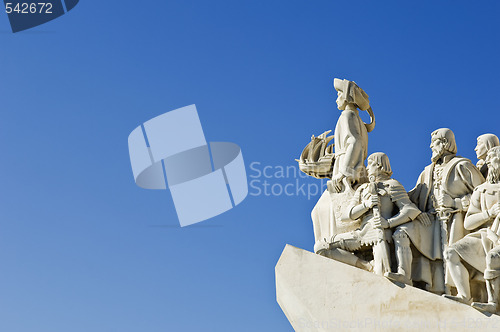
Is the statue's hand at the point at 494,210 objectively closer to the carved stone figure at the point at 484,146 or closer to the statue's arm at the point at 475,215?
the statue's arm at the point at 475,215

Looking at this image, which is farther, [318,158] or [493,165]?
[318,158]

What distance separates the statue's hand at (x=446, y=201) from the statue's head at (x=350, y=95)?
2345 mm

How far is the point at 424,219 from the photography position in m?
12.3

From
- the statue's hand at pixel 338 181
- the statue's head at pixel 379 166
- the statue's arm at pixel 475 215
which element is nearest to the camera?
the statue's arm at pixel 475 215

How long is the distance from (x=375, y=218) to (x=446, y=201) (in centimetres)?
97

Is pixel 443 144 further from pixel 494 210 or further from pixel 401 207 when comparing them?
pixel 494 210

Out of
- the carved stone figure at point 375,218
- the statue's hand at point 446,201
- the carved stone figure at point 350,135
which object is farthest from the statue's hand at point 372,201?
the statue's hand at point 446,201

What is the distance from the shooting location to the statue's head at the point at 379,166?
1285 cm

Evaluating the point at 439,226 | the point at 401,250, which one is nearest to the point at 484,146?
the point at 439,226

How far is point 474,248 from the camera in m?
11.4

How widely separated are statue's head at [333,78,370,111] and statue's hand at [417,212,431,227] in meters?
2.33

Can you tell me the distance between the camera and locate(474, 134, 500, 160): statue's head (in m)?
12.2

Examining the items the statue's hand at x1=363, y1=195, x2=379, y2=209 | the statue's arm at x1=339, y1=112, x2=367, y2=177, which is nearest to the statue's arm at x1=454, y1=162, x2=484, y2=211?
the statue's hand at x1=363, y1=195, x2=379, y2=209

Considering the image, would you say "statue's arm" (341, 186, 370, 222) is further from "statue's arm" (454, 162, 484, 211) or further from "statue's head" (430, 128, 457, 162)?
"statue's arm" (454, 162, 484, 211)
